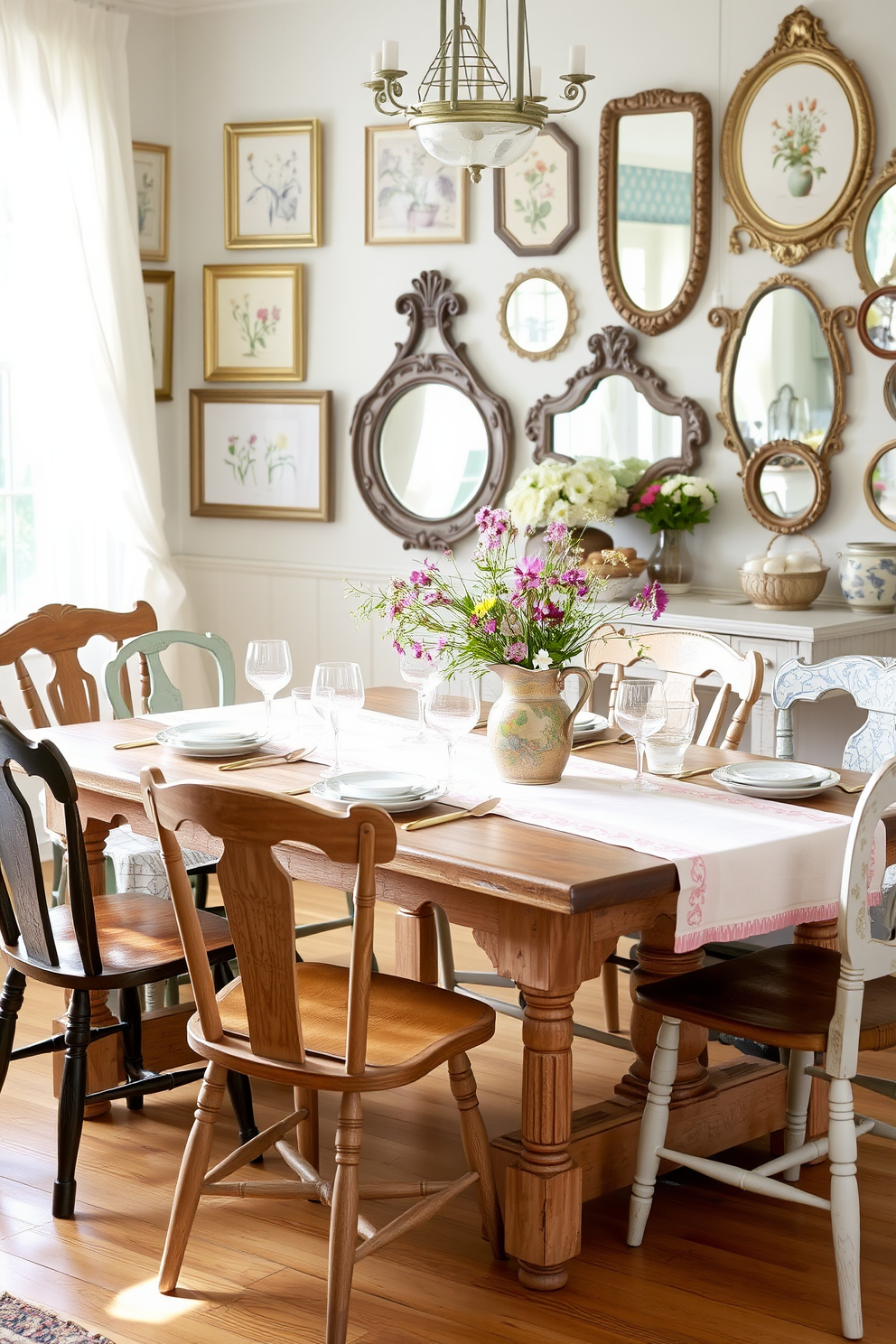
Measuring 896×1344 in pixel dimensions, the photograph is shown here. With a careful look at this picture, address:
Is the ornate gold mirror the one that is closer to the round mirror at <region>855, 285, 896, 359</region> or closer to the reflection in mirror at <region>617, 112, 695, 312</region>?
the round mirror at <region>855, 285, 896, 359</region>

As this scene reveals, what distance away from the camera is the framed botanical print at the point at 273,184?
541 centimetres

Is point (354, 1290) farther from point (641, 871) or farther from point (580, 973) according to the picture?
point (641, 871)

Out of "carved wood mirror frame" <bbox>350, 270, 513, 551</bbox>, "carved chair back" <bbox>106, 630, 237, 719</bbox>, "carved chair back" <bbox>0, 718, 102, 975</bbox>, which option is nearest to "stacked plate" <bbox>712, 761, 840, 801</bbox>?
"carved chair back" <bbox>0, 718, 102, 975</bbox>

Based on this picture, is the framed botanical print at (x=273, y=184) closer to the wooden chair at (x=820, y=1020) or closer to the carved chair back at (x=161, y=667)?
the carved chair back at (x=161, y=667)

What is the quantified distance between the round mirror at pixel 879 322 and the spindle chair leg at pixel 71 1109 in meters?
2.75

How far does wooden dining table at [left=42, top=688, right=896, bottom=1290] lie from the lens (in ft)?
7.79

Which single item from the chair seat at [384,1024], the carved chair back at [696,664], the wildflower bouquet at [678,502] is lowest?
the chair seat at [384,1024]

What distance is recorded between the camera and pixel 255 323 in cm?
561

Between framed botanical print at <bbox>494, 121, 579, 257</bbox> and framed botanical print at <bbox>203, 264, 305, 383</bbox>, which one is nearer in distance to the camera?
framed botanical print at <bbox>494, 121, 579, 257</bbox>

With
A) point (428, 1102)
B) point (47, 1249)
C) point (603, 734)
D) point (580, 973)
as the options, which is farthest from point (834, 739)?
point (47, 1249)

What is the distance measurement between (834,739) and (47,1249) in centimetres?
258

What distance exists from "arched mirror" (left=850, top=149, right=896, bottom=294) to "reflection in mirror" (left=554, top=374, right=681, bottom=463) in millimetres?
704

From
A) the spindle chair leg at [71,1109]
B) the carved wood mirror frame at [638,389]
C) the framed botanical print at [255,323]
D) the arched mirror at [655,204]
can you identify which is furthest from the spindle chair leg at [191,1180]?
the framed botanical print at [255,323]

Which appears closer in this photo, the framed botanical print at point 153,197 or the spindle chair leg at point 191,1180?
the spindle chair leg at point 191,1180
